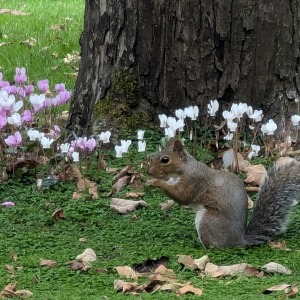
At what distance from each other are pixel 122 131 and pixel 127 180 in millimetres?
606

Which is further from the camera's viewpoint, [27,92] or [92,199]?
[27,92]

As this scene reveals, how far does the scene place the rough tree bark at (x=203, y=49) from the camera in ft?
18.9

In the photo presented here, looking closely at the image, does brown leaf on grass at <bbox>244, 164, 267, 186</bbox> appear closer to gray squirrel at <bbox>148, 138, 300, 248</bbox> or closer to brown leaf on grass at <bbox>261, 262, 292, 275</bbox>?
gray squirrel at <bbox>148, 138, 300, 248</bbox>

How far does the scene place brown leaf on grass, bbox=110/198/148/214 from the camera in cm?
498

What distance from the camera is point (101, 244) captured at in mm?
4414

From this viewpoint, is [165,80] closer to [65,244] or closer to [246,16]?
[246,16]

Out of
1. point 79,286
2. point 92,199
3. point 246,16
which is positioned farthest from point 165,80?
point 79,286

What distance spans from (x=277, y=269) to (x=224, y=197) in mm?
542

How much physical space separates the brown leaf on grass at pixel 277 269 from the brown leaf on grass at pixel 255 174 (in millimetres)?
1430

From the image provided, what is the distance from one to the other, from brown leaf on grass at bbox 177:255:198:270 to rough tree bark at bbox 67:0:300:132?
201 centimetres

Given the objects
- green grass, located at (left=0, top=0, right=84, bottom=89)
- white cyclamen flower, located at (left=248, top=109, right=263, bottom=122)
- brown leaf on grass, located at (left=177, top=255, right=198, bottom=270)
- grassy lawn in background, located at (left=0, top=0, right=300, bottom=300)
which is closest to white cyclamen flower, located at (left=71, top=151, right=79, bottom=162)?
grassy lawn in background, located at (left=0, top=0, right=300, bottom=300)

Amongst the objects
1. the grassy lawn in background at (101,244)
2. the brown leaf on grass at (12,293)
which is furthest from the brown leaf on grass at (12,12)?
the brown leaf on grass at (12,293)

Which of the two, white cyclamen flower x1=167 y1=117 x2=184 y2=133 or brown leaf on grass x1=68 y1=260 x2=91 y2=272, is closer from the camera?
brown leaf on grass x1=68 y1=260 x2=91 y2=272

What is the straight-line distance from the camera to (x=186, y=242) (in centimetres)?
443
